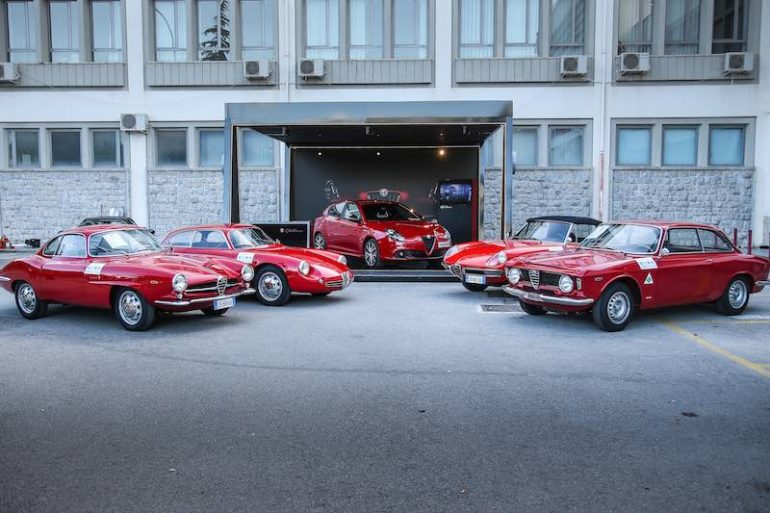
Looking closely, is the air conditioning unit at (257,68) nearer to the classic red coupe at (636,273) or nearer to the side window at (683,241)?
the classic red coupe at (636,273)

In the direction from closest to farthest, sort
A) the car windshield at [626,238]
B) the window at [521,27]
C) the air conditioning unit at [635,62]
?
the car windshield at [626,238] → the air conditioning unit at [635,62] → the window at [521,27]

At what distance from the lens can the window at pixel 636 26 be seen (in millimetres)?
21453

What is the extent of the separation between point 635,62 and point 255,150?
1329cm

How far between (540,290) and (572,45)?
15878 mm

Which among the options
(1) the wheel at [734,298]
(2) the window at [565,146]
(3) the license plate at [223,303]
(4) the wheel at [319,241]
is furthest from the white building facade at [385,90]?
(3) the license plate at [223,303]

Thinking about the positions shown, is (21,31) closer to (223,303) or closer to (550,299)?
(223,303)

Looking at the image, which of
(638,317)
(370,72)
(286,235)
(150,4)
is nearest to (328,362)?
(638,317)

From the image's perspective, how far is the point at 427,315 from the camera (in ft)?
30.9

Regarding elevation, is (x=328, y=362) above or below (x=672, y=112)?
below

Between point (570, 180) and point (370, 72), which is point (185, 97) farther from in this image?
point (570, 180)

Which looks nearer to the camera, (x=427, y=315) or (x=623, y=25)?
(x=427, y=315)

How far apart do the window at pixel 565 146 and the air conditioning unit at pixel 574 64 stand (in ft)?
6.30

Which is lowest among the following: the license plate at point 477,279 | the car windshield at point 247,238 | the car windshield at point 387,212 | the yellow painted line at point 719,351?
the yellow painted line at point 719,351

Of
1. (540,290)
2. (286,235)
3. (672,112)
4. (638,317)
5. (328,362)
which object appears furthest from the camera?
(672,112)
